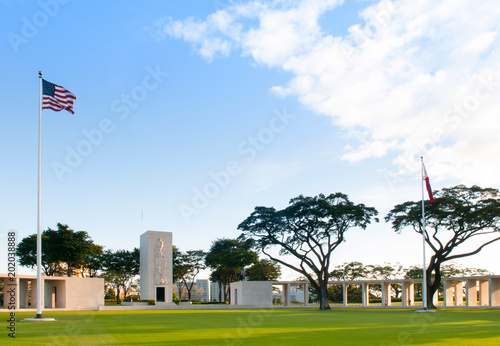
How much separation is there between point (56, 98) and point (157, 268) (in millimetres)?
34021

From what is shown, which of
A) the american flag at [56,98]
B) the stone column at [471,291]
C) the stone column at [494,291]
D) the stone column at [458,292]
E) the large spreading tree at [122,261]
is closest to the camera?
the american flag at [56,98]

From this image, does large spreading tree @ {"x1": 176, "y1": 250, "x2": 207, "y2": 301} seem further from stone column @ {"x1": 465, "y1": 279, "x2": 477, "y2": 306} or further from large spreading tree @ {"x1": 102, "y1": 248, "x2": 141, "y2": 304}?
stone column @ {"x1": 465, "y1": 279, "x2": 477, "y2": 306}

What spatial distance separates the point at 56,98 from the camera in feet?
74.4

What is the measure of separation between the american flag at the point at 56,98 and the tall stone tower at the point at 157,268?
3239cm

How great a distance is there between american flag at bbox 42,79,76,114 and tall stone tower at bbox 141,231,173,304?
32.4 m

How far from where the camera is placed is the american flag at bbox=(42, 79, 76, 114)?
73.7 feet

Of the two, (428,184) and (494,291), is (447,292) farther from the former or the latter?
(428,184)

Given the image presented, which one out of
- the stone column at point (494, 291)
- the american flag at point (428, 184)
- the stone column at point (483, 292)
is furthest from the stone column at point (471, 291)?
the american flag at point (428, 184)

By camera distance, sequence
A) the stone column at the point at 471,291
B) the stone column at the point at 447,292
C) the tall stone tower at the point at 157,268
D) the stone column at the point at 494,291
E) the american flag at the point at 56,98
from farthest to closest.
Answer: the stone column at the point at 447,292 → the tall stone tower at the point at 157,268 → the stone column at the point at 471,291 → the stone column at the point at 494,291 → the american flag at the point at 56,98

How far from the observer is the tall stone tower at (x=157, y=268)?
5316 centimetres

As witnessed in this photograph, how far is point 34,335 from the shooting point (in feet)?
47.4

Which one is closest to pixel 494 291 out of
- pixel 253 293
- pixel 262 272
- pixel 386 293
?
pixel 386 293

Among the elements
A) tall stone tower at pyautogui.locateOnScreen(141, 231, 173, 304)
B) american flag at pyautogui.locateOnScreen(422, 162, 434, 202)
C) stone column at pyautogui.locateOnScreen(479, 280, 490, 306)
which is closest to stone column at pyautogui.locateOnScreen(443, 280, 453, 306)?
stone column at pyautogui.locateOnScreen(479, 280, 490, 306)

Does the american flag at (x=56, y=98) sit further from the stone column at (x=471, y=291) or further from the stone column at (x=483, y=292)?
the stone column at (x=483, y=292)
